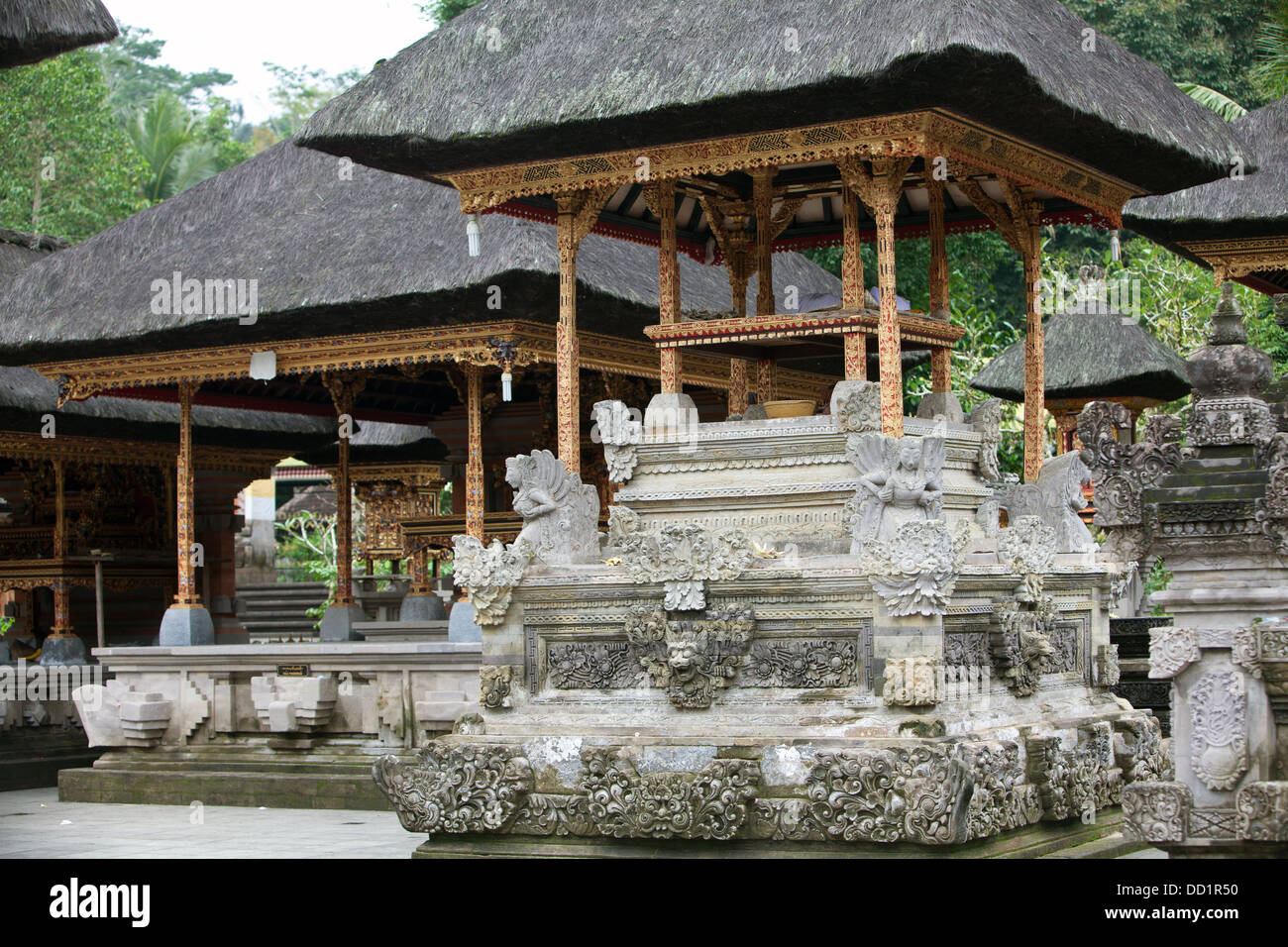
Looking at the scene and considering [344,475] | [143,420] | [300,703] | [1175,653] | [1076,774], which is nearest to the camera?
[1175,653]

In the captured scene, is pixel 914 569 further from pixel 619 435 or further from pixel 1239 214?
pixel 1239 214

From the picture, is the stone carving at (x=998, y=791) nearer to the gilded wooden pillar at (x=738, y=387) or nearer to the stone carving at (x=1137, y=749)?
the stone carving at (x=1137, y=749)

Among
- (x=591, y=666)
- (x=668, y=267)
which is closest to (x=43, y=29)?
(x=668, y=267)

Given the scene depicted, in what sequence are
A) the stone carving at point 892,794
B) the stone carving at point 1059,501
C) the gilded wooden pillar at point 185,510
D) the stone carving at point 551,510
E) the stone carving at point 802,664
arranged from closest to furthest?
1. the stone carving at point 892,794
2. the stone carving at point 802,664
3. the stone carving at point 551,510
4. the stone carving at point 1059,501
5. the gilded wooden pillar at point 185,510

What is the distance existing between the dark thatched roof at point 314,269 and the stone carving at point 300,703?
3760 mm

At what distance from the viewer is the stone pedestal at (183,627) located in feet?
66.3

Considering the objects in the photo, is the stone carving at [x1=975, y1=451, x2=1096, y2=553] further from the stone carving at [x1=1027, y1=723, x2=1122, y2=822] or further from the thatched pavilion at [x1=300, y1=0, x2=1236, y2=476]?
the stone carving at [x1=1027, y1=723, x2=1122, y2=822]

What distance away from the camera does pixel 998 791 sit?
476 inches

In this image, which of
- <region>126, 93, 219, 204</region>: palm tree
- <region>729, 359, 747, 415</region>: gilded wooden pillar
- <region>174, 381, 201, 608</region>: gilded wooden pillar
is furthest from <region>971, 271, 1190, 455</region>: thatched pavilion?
Result: <region>126, 93, 219, 204</region>: palm tree

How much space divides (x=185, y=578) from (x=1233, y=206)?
12.0 meters

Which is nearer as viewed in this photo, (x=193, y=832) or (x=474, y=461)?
(x=193, y=832)

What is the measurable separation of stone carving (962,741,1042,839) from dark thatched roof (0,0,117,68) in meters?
7.58

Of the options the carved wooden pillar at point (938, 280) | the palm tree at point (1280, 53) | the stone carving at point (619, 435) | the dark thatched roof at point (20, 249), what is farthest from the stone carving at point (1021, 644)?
the dark thatched roof at point (20, 249)

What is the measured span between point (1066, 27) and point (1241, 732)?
6.80m
